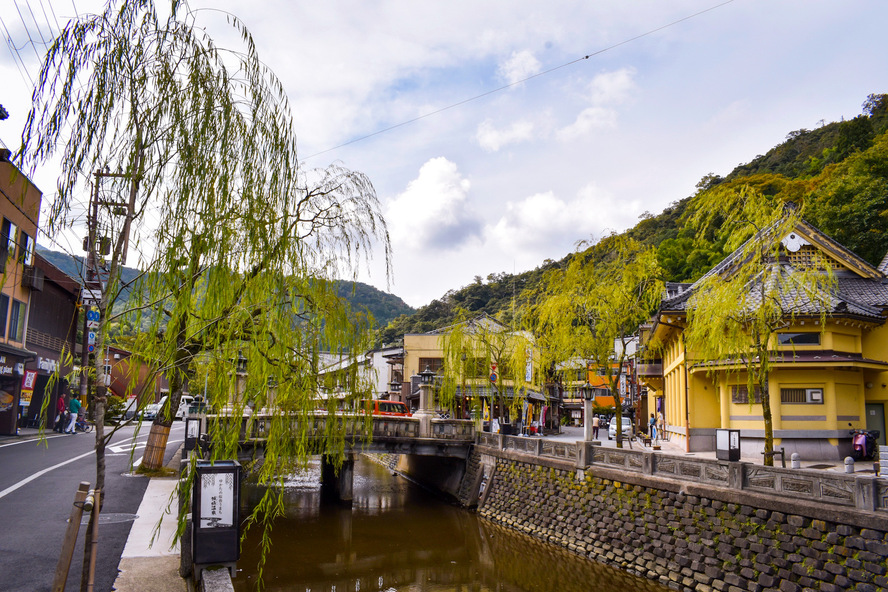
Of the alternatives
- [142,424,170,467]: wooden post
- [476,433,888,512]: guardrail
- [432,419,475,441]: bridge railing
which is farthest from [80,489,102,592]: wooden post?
[432,419,475,441]: bridge railing

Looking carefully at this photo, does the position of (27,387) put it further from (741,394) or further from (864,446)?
(864,446)

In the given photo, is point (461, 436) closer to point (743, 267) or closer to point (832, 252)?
point (743, 267)

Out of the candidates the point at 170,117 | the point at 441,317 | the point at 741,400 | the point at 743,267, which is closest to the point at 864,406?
the point at 741,400

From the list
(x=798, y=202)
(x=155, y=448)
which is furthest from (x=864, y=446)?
(x=798, y=202)

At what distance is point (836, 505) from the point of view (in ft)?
36.8

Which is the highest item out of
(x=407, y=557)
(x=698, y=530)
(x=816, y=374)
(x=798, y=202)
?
(x=798, y=202)

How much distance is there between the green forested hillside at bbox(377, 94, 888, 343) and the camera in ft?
116

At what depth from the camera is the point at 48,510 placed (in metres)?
11.6

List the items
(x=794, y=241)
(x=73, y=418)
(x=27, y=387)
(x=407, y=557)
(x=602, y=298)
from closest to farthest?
(x=407, y=557) < (x=794, y=241) < (x=602, y=298) < (x=27, y=387) < (x=73, y=418)

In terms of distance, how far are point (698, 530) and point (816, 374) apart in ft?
27.1

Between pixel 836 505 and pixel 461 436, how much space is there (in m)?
15.1

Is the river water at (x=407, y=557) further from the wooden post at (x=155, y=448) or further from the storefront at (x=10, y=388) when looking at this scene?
the storefront at (x=10, y=388)

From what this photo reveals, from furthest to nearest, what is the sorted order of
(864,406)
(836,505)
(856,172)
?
(856,172) < (864,406) < (836,505)

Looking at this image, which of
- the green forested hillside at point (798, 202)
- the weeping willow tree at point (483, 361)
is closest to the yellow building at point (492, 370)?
the weeping willow tree at point (483, 361)
